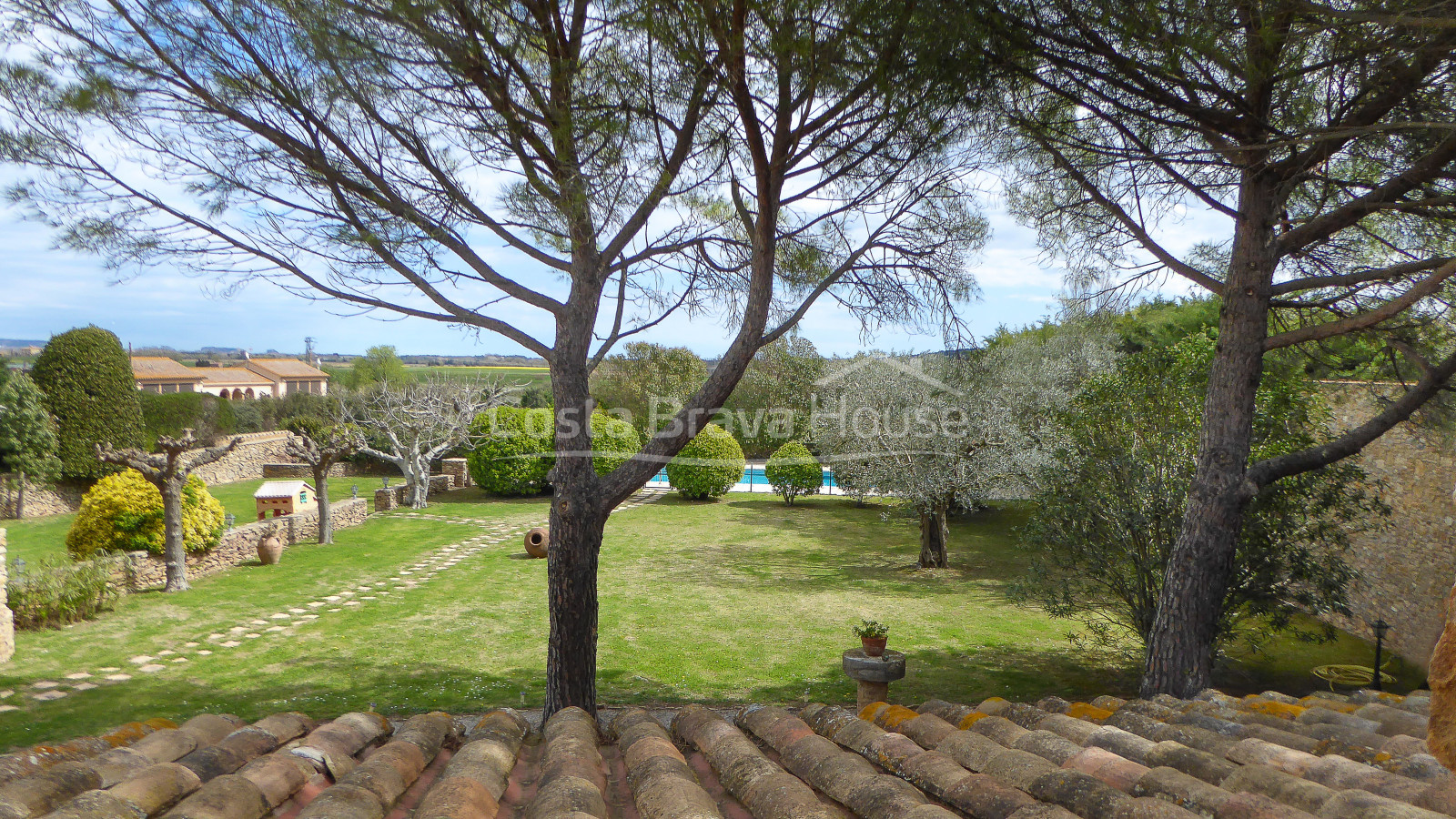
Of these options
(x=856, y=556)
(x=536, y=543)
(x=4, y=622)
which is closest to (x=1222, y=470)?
(x=856, y=556)

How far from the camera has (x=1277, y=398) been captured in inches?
261

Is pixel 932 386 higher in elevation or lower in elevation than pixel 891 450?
higher

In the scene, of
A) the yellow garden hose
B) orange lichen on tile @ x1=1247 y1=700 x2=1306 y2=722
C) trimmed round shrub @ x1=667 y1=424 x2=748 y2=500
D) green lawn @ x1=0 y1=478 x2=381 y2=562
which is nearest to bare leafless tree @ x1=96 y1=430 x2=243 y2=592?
green lawn @ x1=0 y1=478 x2=381 y2=562

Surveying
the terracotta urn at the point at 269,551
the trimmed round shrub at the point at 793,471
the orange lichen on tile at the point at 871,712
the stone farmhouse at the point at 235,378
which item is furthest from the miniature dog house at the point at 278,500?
the stone farmhouse at the point at 235,378

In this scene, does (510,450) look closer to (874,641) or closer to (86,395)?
(86,395)

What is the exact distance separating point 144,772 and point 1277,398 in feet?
26.2

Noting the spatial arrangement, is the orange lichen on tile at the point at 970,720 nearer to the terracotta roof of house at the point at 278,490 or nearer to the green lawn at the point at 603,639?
the green lawn at the point at 603,639

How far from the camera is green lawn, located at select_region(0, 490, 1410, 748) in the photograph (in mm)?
6532

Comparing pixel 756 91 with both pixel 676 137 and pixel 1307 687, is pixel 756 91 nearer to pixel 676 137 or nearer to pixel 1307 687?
pixel 676 137

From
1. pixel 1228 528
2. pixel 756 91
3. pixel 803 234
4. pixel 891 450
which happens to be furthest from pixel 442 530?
pixel 1228 528

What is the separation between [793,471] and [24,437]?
15476 mm

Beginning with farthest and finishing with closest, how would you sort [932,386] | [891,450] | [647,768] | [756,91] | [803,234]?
1. [932,386]
2. [891,450]
3. [803,234]
4. [756,91]
5. [647,768]

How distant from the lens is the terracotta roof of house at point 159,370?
105 feet

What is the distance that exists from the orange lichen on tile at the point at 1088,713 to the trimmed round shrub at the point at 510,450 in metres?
15.1
